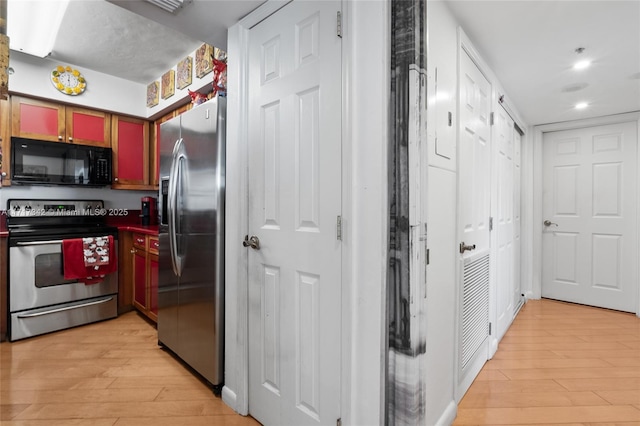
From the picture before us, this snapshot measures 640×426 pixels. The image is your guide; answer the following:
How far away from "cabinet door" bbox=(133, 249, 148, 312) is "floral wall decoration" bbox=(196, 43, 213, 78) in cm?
175

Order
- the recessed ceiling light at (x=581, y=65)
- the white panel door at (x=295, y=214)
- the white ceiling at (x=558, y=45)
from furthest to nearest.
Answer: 1. the recessed ceiling light at (x=581, y=65)
2. the white ceiling at (x=558, y=45)
3. the white panel door at (x=295, y=214)

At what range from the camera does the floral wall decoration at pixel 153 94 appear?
11.1 ft

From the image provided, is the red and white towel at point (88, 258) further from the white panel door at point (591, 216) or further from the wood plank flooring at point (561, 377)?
the white panel door at point (591, 216)

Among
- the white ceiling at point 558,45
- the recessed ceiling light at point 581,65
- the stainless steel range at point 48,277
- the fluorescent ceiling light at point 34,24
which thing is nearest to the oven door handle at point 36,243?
the stainless steel range at point 48,277

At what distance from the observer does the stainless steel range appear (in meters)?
2.61

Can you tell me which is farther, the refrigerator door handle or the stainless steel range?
the stainless steel range

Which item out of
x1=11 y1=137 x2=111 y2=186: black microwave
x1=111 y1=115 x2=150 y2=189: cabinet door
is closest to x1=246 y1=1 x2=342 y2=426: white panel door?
x1=11 y1=137 x2=111 y2=186: black microwave

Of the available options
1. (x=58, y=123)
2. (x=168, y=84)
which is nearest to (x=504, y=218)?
(x=168, y=84)

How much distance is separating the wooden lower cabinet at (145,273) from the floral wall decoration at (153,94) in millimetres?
1448

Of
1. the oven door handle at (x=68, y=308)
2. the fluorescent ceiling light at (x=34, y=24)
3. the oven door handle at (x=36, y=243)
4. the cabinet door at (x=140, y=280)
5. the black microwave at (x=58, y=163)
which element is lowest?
the oven door handle at (x=68, y=308)

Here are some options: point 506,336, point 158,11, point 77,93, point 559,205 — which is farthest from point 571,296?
point 77,93

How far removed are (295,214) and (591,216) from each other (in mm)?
3933

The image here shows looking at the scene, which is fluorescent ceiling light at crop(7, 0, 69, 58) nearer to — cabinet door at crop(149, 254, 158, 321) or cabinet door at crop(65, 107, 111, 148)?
cabinet door at crop(65, 107, 111, 148)

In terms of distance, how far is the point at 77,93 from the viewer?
124 inches
